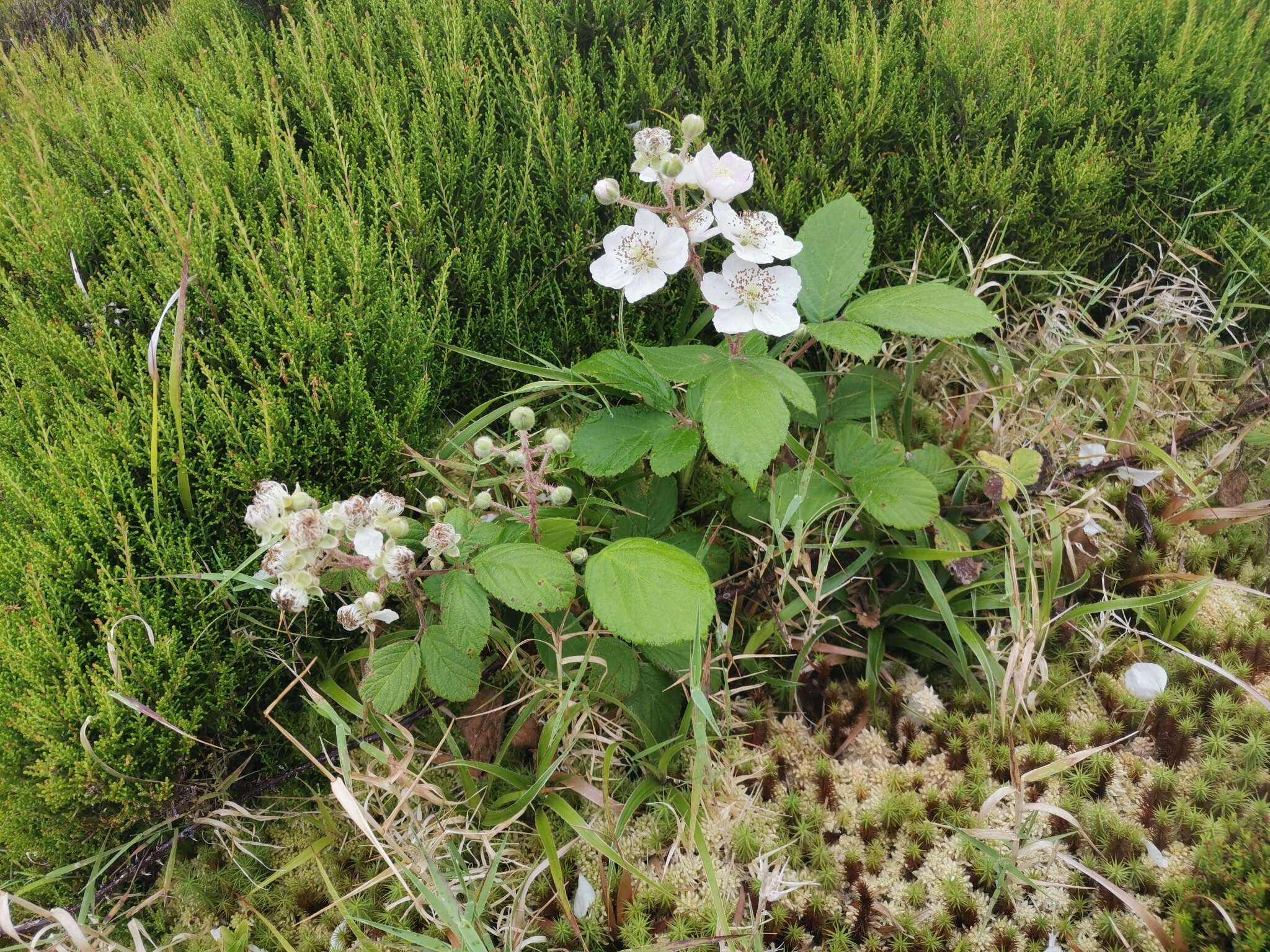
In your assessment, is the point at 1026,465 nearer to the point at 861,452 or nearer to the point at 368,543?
the point at 861,452

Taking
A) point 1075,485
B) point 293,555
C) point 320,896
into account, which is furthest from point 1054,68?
point 320,896

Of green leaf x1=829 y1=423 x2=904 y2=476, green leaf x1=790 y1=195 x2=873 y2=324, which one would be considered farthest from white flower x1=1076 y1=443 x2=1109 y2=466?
green leaf x1=790 y1=195 x2=873 y2=324

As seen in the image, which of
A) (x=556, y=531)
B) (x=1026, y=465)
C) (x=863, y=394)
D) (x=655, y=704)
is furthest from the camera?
(x=863, y=394)

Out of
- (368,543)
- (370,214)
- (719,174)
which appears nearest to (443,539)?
(368,543)

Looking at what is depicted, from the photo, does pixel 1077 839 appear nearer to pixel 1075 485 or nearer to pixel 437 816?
pixel 1075 485

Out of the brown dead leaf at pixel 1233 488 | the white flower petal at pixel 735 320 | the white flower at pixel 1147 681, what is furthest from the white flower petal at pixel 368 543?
the brown dead leaf at pixel 1233 488

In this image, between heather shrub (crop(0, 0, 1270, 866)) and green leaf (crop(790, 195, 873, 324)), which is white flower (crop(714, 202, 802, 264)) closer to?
green leaf (crop(790, 195, 873, 324))
